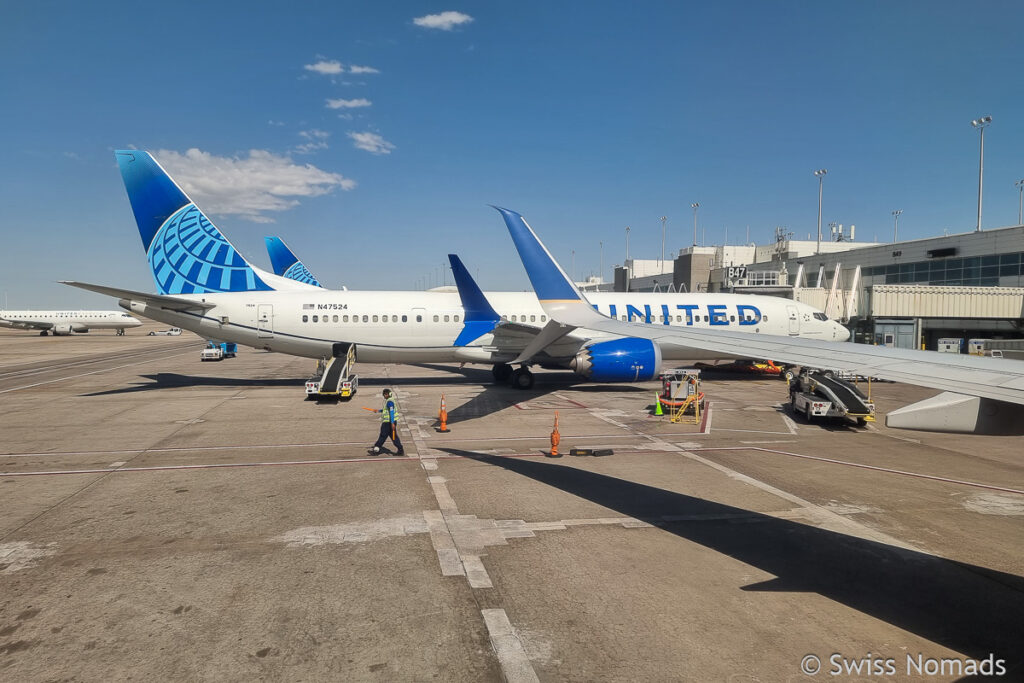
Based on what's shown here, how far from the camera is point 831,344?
237 inches

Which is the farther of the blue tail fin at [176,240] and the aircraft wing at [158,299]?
the blue tail fin at [176,240]

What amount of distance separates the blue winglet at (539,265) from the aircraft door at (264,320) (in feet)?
47.1

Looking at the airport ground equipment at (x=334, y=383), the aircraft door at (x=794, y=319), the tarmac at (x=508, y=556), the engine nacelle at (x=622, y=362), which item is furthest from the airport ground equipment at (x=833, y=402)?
the airport ground equipment at (x=334, y=383)

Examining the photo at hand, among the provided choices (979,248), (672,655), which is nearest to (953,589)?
(672,655)

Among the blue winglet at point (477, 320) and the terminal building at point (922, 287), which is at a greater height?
the terminal building at point (922, 287)

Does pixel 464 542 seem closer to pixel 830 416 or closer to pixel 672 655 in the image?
pixel 672 655

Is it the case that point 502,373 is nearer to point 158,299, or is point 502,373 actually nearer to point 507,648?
point 158,299

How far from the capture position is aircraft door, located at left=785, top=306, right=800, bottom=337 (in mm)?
27344

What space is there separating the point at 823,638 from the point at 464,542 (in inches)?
177

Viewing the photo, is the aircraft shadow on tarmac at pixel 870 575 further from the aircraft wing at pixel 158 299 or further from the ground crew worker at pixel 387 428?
the aircraft wing at pixel 158 299

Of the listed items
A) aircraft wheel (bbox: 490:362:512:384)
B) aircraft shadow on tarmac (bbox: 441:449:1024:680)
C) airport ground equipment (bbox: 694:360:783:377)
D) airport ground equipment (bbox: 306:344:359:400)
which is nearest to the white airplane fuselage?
aircraft wheel (bbox: 490:362:512:384)

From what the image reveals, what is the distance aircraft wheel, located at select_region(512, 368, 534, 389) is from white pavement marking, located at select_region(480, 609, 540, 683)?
18027 millimetres

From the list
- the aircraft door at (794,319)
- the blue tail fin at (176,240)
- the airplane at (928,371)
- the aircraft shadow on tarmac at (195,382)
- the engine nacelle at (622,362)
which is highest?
the blue tail fin at (176,240)

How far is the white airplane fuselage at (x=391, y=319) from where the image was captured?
23.3 metres
